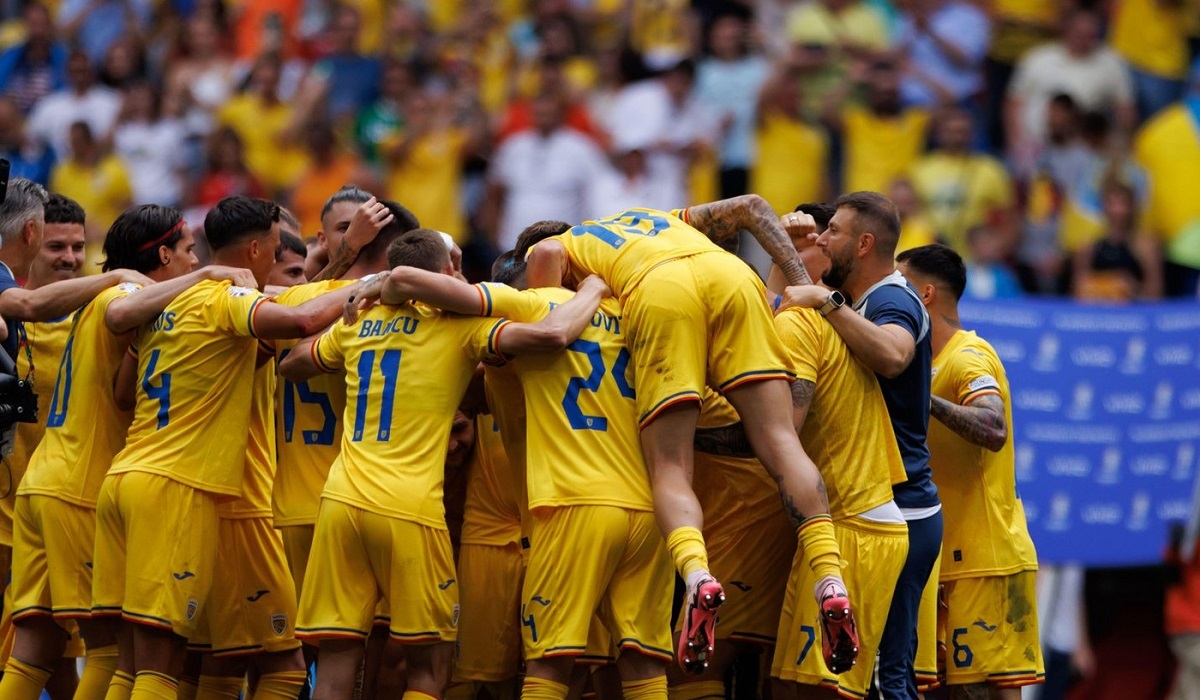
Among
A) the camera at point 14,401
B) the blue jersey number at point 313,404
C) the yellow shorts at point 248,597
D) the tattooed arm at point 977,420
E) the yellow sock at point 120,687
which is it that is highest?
the tattooed arm at point 977,420

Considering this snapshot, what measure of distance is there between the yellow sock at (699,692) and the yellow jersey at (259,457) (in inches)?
98.2

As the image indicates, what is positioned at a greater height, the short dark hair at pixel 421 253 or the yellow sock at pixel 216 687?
the short dark hair at pixel 421 253

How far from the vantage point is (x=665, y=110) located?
16891 millimetres

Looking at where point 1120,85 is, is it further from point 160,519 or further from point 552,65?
point 160,519

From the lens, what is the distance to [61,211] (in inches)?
433

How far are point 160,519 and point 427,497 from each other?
1.53 meters

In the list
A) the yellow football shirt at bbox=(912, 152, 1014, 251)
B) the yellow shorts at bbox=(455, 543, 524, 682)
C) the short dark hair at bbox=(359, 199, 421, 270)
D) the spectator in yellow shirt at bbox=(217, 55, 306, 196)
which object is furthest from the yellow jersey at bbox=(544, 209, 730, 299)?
the spectator in yellow shirt at bbox=(217, 55, 306, 196)

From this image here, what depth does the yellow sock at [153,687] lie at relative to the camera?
9316 millimetres

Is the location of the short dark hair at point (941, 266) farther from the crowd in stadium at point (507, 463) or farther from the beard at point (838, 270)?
the beard at point (838, 270)

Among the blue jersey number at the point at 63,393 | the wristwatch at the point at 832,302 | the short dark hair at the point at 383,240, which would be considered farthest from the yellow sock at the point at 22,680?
the wristwatch at the point at 832,302

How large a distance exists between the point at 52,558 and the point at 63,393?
93cm

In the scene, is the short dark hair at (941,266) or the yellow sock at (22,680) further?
the short dark hair at (941,266)

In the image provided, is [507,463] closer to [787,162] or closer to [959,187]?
[787,162]

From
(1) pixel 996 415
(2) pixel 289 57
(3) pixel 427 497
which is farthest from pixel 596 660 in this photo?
(2) pixel 289 57
